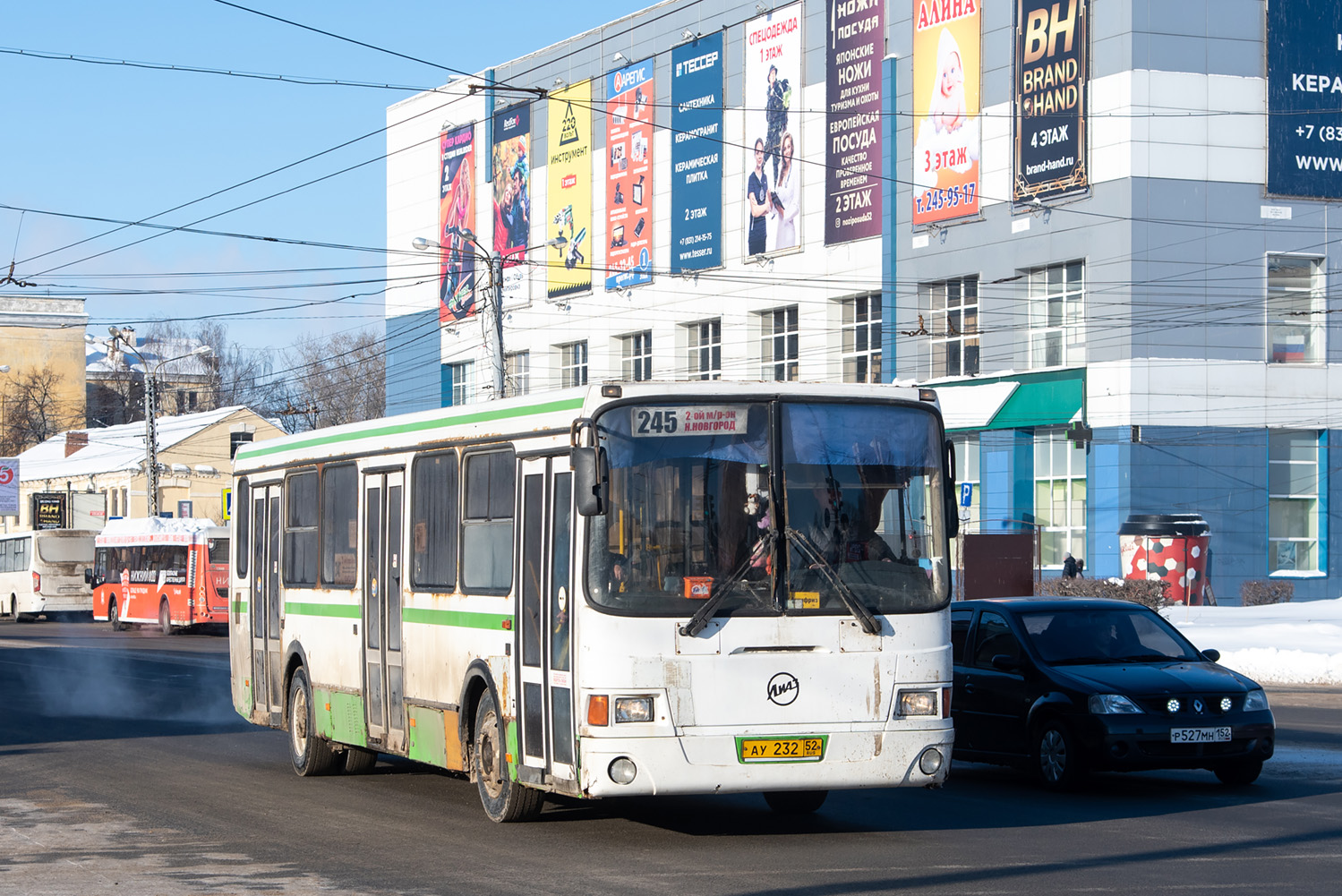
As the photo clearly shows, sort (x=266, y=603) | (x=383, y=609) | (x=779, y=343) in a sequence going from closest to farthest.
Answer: (x=383, y=609) < (x=266, y=603) < (x=779, y=343)

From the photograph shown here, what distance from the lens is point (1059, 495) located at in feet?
153

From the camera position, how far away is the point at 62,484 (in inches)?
3612

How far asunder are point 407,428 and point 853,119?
4080 cm

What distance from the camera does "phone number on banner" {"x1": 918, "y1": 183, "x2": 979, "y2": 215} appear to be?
48312 millimetres

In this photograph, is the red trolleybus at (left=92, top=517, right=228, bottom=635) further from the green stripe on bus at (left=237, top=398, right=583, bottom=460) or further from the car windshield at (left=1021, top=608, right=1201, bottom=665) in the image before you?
the car windshield at (left=1021, top=608, right=1201, bottom=665)

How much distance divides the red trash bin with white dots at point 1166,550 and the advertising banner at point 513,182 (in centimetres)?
3071

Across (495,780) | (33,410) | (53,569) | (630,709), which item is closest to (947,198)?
(53,569)

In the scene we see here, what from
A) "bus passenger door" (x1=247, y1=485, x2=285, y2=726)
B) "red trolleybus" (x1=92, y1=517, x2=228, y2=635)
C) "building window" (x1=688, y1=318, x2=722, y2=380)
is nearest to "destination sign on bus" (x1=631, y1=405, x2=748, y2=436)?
"bus passenger door" (x1=247, y1=485, x2=285, y2=726)

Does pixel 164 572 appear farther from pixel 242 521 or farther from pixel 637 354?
pixel 242 521

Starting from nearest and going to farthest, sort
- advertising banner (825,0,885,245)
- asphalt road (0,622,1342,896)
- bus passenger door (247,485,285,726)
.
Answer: asphalt road (0,622,1342,896) → bus passenger door (247,485,285,726) → advertising banner (825,0,885,245)

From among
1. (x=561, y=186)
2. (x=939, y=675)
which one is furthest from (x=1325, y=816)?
(x=561, y=186)

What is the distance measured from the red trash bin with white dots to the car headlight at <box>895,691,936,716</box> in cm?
3246

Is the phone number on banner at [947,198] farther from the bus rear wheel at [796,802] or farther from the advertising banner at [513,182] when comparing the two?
the bus rear wheel at [796,802]

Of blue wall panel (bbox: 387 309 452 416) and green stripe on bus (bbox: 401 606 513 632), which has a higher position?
blue wall panel (bbox: 387 309 452 416)
